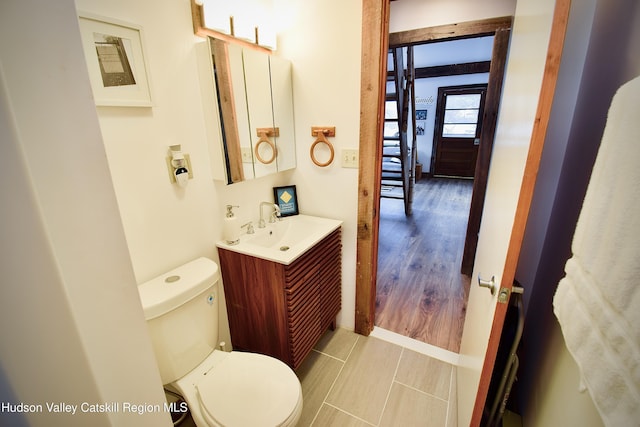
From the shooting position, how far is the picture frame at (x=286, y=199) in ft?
6.31

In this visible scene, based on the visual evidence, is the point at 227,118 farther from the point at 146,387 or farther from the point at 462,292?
the point at 462,292

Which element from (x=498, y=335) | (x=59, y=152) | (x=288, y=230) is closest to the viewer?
(x=59, y=152)

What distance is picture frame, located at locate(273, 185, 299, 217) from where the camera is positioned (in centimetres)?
192

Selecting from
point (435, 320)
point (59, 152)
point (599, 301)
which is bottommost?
point (435, 320)

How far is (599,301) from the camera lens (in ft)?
1.60

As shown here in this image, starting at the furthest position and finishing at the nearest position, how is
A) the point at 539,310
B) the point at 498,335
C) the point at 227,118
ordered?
the point at 227,118, the point at 539,310, the point at 498,335

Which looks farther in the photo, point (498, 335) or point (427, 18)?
point (427, 18)

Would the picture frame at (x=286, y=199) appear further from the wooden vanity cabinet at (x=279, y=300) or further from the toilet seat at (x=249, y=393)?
the toilet seat at (x=249, y=393)

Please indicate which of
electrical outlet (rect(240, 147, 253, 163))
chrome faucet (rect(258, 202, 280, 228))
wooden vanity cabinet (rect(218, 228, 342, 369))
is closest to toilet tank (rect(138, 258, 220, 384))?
wooden vanity cabinet (rect(218, 228, 342, 369))

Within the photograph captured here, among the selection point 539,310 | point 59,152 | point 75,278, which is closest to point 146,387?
point 75,278

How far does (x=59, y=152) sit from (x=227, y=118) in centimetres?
107

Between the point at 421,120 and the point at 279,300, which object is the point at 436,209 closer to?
the point at 421,120

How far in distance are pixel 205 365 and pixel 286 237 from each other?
834mm

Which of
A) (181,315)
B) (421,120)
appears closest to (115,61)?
(181,315)
